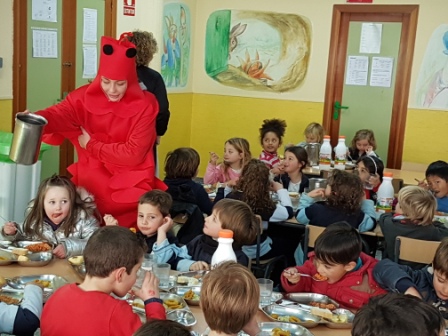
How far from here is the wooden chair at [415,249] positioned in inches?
136

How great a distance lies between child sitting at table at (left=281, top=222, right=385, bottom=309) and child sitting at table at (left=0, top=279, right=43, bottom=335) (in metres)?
1.19

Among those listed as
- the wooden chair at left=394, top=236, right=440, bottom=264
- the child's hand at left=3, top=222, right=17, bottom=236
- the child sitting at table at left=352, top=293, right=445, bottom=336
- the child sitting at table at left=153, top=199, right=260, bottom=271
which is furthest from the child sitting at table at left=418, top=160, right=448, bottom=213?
the child sitting at table at left=352, top=293, right=445, bottom=336

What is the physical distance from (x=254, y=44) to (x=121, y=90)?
4.76 meters

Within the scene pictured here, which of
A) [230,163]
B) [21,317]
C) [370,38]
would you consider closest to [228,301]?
[21,317]

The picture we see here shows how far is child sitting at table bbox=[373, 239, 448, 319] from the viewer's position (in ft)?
8.77

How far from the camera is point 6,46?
212 inches

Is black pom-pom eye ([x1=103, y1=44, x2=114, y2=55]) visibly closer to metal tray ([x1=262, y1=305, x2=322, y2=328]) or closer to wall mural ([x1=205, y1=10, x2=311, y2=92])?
metal tray ([x1=262, y1=305, x2=322, y2=328])

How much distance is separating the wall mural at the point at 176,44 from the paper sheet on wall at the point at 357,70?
211 centimetres

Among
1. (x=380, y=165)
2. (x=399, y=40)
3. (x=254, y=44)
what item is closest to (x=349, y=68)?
(x=399, y=40)

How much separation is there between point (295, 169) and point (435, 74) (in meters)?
2.92

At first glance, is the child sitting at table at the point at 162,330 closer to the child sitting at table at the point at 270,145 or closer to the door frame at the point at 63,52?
the door frame at the point at 63,52

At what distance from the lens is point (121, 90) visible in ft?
11.8

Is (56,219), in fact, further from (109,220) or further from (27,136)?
(27,136)

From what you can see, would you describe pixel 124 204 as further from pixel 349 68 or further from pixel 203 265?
pixel 349 68
